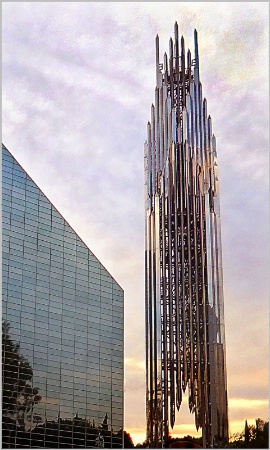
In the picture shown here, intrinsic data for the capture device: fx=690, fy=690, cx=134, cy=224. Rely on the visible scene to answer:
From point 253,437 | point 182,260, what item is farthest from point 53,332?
point 253,437

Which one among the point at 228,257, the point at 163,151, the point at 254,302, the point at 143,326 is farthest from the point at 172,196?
the point at 254,302

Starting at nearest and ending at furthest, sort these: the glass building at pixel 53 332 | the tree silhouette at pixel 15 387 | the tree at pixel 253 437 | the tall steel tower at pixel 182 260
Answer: the tree at pixel 253 437, the tree silhouette at pixel 15 387, the glass building at pixel 53 332, the tall steel tower at pixel 182 260

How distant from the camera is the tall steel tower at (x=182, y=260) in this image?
15.0 meters

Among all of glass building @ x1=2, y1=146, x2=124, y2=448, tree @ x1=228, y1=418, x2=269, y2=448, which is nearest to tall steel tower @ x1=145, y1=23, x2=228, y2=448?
tree @ x1=228, y1=418, x2=269, y2=448

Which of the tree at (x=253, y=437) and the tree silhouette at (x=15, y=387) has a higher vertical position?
the tree silhouette at (x=15, y=387)

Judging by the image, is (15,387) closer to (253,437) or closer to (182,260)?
(182,260)

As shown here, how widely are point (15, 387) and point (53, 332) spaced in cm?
187

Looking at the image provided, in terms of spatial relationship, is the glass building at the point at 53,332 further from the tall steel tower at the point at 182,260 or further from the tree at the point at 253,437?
the tree at the point at 253,437

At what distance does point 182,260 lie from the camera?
52.3ft

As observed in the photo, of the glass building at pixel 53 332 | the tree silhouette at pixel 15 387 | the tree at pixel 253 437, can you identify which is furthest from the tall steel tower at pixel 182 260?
the tree silhouette at pixel 15 387

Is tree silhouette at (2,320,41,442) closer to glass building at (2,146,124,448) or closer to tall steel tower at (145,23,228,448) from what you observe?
glass building at (2,146,124,448)

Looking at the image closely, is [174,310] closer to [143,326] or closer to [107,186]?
[143,326]

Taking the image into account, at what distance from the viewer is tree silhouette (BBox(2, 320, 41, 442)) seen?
554 inches

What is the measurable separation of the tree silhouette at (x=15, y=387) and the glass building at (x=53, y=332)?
21 mm
